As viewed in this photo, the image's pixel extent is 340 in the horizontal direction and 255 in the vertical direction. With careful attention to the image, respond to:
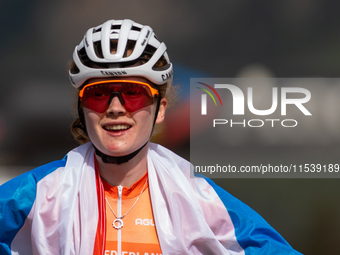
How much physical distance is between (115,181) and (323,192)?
87.4 inches

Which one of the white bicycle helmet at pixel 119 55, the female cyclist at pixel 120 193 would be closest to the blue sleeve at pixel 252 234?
the female cyclist at pixel 120 193

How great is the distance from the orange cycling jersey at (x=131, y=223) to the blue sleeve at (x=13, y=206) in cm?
35

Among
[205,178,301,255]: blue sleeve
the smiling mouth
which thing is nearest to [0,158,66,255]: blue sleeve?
the smiling mouth

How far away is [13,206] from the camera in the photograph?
4.47 ft

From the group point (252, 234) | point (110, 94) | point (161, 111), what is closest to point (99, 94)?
point (110, 94)

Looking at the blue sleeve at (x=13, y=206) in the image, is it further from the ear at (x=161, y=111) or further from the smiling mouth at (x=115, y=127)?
the ear at (x=161, y=111)

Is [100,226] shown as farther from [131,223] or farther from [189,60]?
[189,60]

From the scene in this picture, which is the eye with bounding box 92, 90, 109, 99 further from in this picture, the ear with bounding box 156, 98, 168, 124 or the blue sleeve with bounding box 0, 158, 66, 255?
the blue sleeve with bounding box 0, 158, 66, 255

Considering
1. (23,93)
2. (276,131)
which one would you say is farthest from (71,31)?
(276,131)

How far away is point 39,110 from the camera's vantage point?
2.95 meters

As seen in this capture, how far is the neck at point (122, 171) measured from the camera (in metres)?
1.57

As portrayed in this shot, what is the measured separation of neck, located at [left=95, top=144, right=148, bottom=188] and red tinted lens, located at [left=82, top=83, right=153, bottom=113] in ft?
0.83

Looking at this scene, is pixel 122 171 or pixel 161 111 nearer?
pixel 122 171

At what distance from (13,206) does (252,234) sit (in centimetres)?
110
